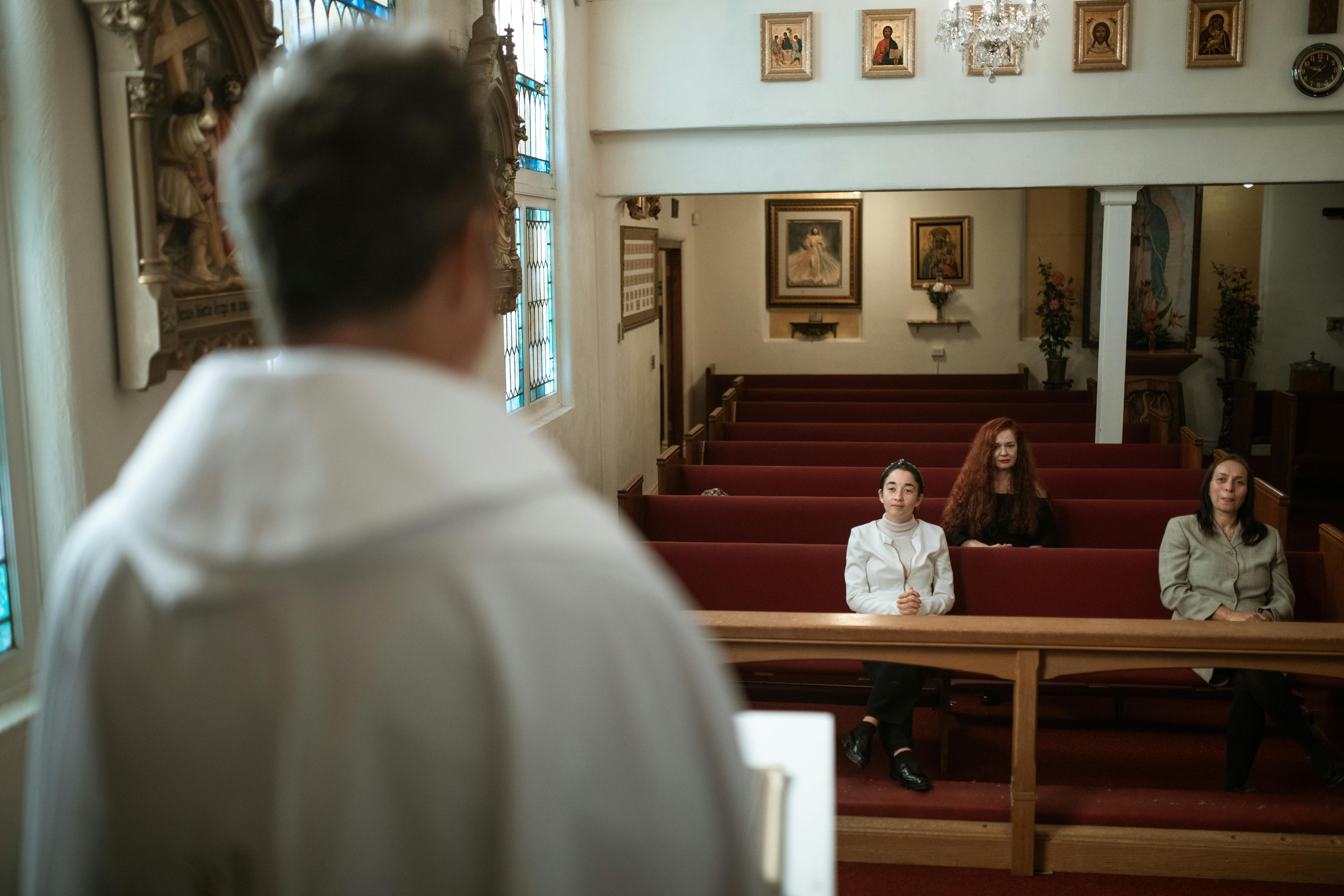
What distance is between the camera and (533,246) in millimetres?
6781

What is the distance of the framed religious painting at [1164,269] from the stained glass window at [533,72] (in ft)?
22.1

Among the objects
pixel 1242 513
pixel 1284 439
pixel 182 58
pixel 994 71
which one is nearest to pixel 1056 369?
pixel 1284 439

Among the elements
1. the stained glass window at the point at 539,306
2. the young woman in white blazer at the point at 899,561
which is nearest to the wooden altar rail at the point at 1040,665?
the young woman in white blazer at the point at 899,561

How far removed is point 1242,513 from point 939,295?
8768 mm

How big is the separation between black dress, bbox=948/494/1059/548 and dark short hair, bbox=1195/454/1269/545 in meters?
0.87

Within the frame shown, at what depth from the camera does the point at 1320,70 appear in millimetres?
6941

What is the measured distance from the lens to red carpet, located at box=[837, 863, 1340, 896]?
3.13m

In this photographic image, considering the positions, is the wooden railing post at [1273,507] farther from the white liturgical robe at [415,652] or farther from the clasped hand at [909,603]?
the white liturgical robe at [415,652]

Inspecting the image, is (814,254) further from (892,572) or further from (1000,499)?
(892,572)

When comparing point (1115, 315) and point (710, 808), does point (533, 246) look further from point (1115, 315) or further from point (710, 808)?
point (710, 808)

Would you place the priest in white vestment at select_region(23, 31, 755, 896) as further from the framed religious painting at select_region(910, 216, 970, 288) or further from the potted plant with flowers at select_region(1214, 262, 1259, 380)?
the framed religious painting at select_region(910, 216, 970, 288)

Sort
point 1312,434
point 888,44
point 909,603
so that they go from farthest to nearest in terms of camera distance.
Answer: point 1312,434, point 888,44, point 909,603

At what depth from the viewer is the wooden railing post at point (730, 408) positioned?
8531mm

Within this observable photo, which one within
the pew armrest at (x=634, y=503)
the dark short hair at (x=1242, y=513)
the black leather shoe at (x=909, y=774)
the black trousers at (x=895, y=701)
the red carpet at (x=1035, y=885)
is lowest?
the red carpet at (x=1035, y=885)
